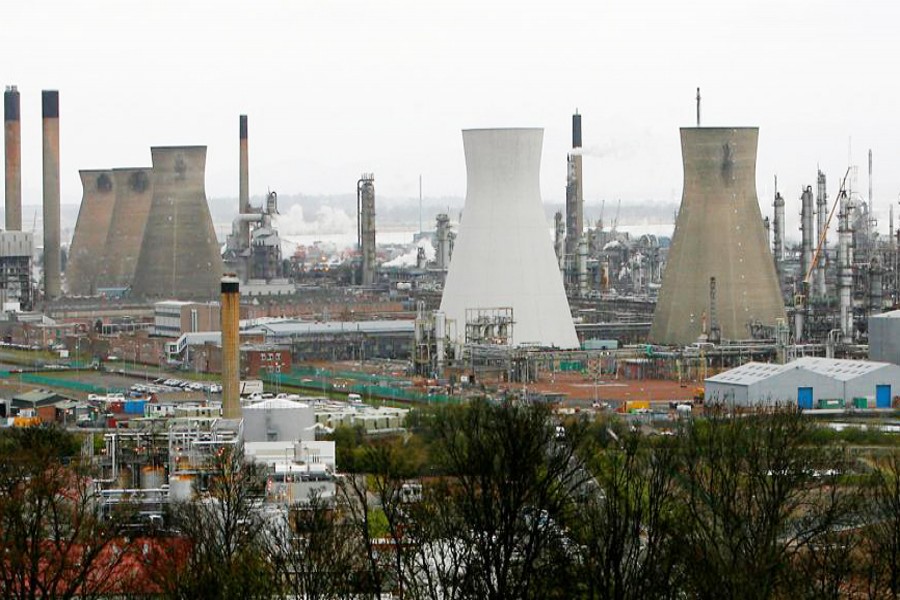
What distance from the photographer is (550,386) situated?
102ft

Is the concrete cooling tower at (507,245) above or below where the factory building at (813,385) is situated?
above

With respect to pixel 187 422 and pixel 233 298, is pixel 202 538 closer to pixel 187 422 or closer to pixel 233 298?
pixel 187 422

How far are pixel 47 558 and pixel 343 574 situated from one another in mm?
2193

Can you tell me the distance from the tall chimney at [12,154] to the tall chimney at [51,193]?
59 centimetres

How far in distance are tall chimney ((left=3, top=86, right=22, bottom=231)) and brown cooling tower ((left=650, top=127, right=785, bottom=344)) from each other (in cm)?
1715

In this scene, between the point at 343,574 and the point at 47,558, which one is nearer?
the point at 343,574

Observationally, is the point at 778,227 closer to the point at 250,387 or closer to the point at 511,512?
the point at 250,387

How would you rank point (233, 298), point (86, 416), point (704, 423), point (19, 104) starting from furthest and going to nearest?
1. point (19, 104)
2. point (86, 416)
3. point (233, 298)
4. point (704, 423)

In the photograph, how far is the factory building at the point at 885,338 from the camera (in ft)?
104

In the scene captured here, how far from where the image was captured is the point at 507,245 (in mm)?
33531

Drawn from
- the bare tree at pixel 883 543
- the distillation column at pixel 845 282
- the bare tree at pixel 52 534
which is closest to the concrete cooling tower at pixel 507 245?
the distillation column at pixel 845 282

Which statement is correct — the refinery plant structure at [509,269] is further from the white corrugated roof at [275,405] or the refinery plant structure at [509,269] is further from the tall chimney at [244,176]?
the white corrugated roof at [275,405]

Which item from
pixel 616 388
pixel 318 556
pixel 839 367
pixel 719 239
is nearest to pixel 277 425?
pixel 318 556

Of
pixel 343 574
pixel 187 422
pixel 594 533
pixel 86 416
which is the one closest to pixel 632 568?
pixel 594 533
